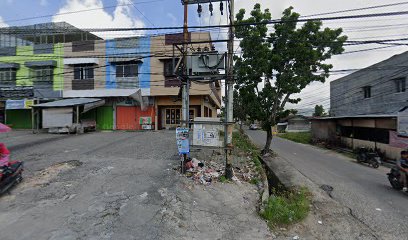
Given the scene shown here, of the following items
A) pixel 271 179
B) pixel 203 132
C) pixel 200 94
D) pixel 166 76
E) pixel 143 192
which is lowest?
pixel 271 179

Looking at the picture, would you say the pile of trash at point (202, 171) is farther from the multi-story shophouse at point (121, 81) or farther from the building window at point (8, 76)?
the building window at point (8, 76)

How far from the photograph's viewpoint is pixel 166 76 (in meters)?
20.9

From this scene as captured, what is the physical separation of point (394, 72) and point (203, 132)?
62.8ft

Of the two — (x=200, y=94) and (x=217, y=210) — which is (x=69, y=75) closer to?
(x=200, y=94)

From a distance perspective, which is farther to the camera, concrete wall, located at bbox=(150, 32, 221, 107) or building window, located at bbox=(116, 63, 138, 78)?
building window, located at bbox=(116, 63, 138, 78)

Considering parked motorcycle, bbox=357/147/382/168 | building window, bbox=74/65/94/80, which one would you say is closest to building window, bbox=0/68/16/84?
building window, bbox=74/65/94/80

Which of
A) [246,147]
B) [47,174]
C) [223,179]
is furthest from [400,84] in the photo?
[47,174]

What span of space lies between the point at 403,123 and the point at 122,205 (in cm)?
1541

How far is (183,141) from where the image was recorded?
26.5ft

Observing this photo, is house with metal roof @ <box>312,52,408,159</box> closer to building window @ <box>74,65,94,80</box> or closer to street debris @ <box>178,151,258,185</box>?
street debris @ <box>178,151,258,185</box>

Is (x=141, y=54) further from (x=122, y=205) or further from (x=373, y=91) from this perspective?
(x=373, y=91)

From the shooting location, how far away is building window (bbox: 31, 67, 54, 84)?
2285 centimetres

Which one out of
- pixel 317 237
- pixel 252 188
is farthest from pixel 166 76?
pixel 317 237

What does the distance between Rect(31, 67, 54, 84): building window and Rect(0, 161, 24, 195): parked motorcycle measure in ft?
63.3
